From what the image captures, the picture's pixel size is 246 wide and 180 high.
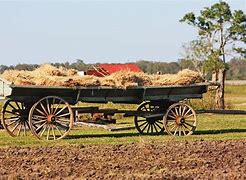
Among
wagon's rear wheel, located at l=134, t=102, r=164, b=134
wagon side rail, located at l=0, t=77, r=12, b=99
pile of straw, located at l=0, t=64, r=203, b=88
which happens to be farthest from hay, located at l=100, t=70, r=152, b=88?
wagon side rail, located at l=0, t=77, r=12, b=99

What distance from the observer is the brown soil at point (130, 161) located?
10.4 metres

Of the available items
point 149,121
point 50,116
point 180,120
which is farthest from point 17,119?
point 180,120

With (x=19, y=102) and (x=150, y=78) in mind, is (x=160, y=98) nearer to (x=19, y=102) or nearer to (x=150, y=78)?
(x=150, y=78)

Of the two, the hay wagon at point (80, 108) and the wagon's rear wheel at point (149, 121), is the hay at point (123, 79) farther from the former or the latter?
the wagon's rear wheel at point (149, 121)

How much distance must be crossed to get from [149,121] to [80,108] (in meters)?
2.86

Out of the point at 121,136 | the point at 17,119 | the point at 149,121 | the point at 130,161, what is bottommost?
the point at 121,136

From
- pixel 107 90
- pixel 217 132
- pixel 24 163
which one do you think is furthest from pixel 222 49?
pixel 24 163

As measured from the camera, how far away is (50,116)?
57.5 ft

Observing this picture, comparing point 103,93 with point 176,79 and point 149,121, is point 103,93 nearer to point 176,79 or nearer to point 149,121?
point 176,79

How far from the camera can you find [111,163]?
11.8m

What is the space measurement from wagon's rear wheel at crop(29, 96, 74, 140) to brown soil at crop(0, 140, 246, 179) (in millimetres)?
2836

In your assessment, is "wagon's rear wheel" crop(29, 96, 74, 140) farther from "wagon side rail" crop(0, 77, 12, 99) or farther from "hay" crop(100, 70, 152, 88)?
"hay" crop(100, 70, 152, 88)

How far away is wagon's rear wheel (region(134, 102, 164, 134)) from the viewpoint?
1975 cm

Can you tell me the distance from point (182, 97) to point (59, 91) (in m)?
4.17
